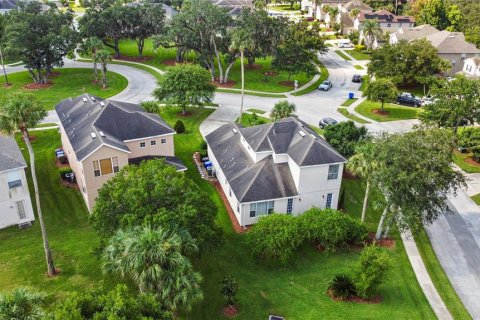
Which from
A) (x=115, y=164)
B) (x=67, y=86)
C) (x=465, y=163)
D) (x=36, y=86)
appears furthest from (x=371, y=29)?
(x=115, y=164)

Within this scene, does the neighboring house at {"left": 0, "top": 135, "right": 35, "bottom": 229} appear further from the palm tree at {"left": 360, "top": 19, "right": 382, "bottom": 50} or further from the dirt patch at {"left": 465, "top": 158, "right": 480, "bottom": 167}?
the palm tree at {"left": 360, "top": 19, "right": 382, "bottom": 50}

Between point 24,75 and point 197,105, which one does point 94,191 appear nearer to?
point 197,105

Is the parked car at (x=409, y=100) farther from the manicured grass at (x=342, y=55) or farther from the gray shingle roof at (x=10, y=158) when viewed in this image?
the gray shingle roof at (x=10, y=158)

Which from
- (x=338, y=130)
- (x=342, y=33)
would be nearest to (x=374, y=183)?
(x=338, y=130)

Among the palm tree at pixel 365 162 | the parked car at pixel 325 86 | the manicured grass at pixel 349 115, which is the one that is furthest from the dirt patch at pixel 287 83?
the palm tree at pixel 365 162

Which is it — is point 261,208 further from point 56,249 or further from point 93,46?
point 93,46

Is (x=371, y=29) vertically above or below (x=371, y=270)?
above
